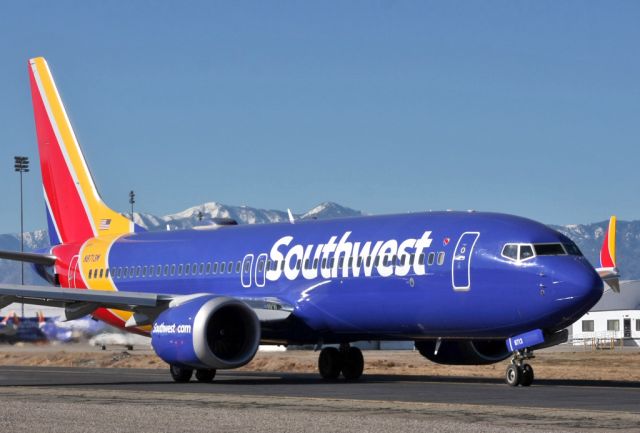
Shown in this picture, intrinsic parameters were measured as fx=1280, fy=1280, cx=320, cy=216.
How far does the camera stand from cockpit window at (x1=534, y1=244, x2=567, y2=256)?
28.9 m

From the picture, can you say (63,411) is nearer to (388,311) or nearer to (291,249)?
(388,311)

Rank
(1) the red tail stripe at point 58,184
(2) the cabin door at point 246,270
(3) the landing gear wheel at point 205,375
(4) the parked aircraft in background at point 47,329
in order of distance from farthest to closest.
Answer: (4) the parked aircraft in background at point 47,329 < (1) the red tail stripe at point 58,184 < (2) the cabin door at point 246,270 < (3) the landing gear wheel at point 205,375

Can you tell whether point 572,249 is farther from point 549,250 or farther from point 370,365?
point 370,365

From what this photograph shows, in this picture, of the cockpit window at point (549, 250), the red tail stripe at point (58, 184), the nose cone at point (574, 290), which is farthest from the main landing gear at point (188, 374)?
the red tail stripe at point (58, 184)

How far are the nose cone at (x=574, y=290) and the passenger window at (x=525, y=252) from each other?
80cm

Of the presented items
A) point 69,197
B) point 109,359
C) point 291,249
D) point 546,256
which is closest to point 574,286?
point 546,256

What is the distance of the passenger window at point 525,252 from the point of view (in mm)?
28922

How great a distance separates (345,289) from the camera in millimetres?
32688

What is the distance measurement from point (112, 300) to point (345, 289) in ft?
19.7

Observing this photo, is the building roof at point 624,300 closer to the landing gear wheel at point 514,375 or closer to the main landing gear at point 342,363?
the main landing gear at point 342,363

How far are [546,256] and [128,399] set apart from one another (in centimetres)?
998

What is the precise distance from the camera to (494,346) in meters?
34.0

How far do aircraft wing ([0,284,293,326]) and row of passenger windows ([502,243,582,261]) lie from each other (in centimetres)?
723

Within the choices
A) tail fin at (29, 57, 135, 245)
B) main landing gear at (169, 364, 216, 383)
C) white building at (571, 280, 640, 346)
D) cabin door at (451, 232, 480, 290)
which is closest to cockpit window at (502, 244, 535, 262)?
cabin door at (451, 232, 480, 290)
